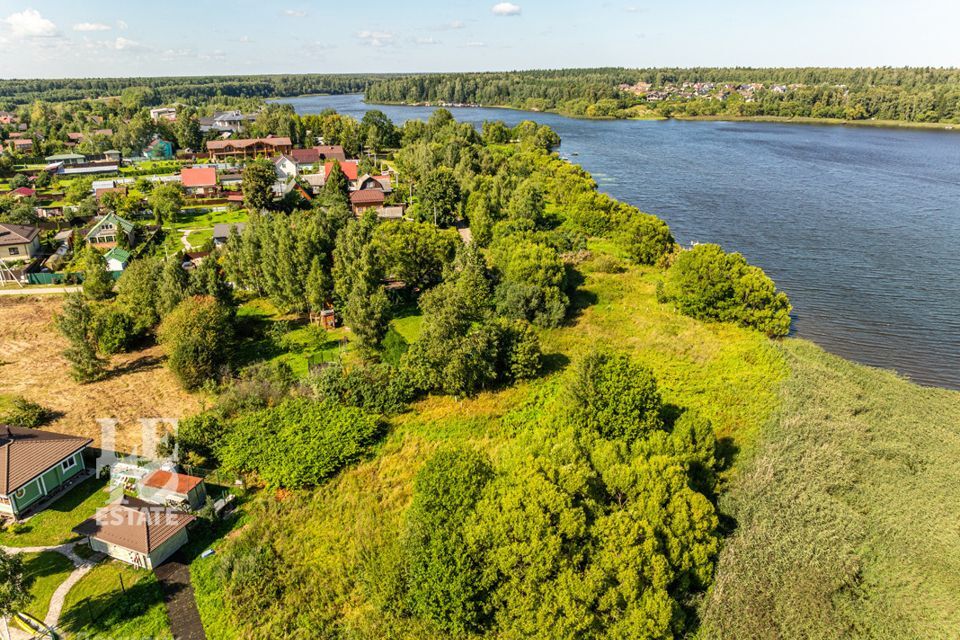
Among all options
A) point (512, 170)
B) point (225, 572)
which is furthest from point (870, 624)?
point (512, 170)

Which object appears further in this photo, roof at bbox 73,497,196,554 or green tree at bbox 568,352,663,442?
green tree at bbox 568,352,663,442

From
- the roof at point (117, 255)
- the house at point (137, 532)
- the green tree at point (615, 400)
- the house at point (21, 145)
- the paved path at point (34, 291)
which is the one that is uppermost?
the house at point (21, 145)

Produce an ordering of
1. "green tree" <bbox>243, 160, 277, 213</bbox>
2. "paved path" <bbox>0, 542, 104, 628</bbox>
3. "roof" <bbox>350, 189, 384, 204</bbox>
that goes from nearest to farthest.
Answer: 1. "paved path" <bbox>0, 542, 104, 628</bbox>
2. "green tree" <bbox>243, 160, 277, 213</bbox>
3. "roof" <bbox>350, 189, 384, 204</bbox>

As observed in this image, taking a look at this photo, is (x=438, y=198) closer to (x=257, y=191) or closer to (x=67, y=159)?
(x=257, y=191)

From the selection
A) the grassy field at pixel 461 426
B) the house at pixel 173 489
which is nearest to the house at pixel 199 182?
the grassy field at pixel 461 426

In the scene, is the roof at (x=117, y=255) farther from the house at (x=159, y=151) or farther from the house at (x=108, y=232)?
the house at (x=159, y=151)

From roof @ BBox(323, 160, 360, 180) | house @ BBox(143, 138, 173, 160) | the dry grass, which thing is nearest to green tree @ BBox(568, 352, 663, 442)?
the dry grass

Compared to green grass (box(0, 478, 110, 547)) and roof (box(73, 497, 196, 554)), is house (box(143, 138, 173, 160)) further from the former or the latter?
roof (box(73, 497, 196, 554))
